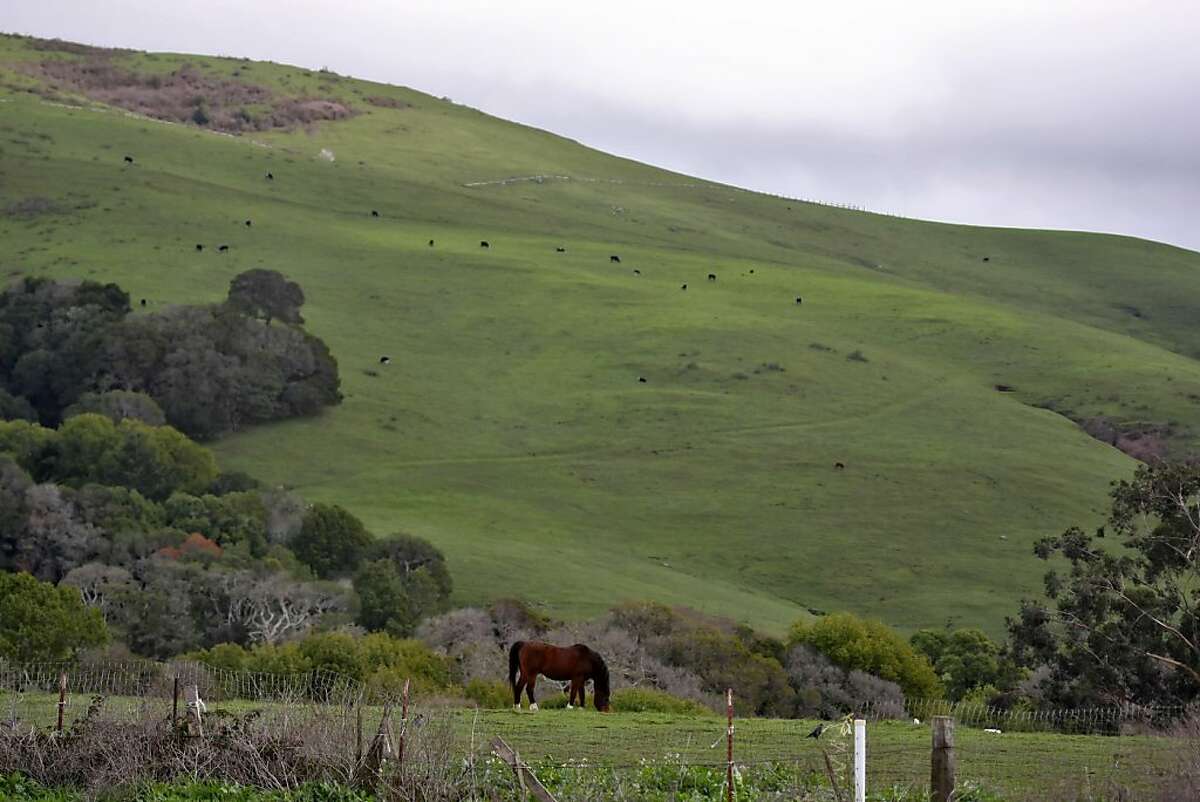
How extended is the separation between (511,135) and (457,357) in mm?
93260

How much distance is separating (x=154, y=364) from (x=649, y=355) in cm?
3074

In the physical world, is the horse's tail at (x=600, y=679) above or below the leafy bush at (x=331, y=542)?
above

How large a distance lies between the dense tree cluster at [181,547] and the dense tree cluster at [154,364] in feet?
31.0

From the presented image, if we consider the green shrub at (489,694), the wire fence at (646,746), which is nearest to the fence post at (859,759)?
the wire fence at (646,746)

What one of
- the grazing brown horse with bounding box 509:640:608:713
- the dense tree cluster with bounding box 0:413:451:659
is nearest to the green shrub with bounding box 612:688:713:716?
the grazing brown horse with bounding box 509:640:608:713

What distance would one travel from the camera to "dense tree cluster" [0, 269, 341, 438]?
311 feet

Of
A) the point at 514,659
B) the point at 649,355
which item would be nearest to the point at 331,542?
the point at 649,355

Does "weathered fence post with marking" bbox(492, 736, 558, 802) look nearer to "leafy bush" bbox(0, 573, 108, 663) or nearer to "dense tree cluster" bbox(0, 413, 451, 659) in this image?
"leafy bush" bbox(0, 573, 108, 663)

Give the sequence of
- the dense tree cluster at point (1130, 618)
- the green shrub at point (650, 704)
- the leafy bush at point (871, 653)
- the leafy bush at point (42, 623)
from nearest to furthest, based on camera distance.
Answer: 1. the green shrub at point (650, 704)
2. the dense tree cluster at point (1130, 618)
3. the leafy bush at point (42, 623)
4. the leafy bush at point (871, 653)

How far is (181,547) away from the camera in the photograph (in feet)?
228

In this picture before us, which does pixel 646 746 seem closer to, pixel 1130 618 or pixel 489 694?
pixel 489 694

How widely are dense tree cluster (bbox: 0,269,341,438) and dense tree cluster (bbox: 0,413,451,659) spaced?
9.44 m

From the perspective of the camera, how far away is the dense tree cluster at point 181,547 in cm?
6231

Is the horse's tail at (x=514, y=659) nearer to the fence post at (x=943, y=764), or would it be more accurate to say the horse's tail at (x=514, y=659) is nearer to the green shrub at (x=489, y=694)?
the green shrub at (x=489, y=694)
